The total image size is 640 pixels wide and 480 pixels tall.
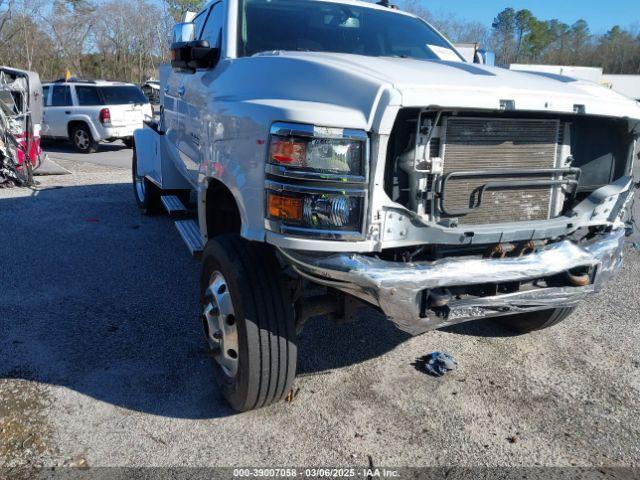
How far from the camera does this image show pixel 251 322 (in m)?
2.81

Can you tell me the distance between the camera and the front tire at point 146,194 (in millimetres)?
7273

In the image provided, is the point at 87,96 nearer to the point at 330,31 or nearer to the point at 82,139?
the point at 82,139

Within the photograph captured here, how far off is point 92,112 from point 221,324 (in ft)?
44.8

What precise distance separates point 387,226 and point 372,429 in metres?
1.18

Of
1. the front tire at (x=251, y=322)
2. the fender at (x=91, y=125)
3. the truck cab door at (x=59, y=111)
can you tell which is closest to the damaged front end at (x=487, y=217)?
the front tire at (x=251, y=322)

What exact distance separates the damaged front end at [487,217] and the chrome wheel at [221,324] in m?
0.63

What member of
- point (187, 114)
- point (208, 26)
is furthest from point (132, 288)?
point (208, 26)

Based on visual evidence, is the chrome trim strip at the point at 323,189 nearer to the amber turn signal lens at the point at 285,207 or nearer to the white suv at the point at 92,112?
the amber turn signal lens at the point at 285,207

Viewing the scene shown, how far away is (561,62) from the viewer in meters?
52.2

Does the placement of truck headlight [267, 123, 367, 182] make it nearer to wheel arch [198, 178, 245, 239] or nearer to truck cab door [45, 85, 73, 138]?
wheel arch [198, 178, 245, 239]

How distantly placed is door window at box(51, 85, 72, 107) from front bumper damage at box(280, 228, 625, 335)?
15.0 meters

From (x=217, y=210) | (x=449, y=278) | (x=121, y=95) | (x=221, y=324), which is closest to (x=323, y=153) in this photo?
(x=449, y=278)

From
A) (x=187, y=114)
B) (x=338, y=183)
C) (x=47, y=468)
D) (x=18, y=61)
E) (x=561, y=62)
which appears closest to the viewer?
(x=338, y=183)

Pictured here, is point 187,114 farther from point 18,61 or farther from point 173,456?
point 18,61
